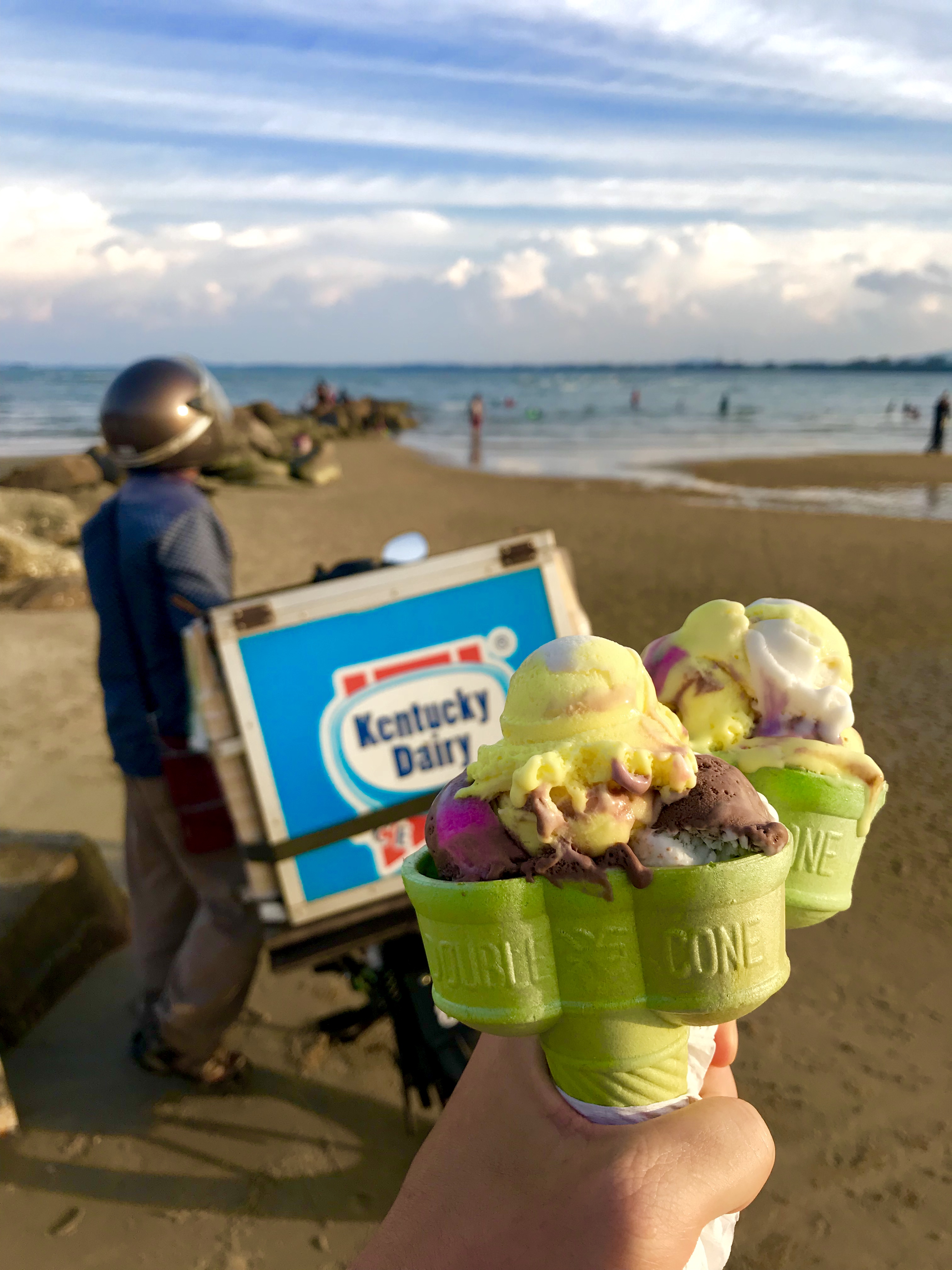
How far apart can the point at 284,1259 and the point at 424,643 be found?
2184mm

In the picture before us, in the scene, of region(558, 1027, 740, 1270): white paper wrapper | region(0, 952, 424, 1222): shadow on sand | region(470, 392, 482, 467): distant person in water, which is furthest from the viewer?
region(470, 392, 482, 467): distant person in water

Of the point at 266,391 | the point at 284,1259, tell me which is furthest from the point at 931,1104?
the point at 266,391

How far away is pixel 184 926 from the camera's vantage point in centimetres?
397

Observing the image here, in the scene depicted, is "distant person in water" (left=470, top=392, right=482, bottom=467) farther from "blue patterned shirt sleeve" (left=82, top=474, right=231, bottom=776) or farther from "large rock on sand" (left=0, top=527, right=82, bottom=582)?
"blue patterned shirt sleeve" (left=82, top=474, right=231, bottom=776)

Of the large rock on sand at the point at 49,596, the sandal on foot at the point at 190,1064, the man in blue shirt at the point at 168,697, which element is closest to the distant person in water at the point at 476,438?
the large rock on sand at the point at 49,596

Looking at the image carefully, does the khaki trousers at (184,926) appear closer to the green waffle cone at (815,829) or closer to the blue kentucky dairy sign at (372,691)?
the blue kentucky dairy sign at (372,691)

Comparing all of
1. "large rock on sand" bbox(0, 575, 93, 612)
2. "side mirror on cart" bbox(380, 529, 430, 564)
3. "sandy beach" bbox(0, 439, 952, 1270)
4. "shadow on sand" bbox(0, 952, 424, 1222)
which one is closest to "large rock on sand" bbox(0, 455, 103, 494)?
"large rock on sand" bbox(0, 575, 93, 612)

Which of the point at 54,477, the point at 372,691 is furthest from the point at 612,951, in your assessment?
the point at 54,477

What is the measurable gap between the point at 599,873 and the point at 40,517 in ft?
48.2

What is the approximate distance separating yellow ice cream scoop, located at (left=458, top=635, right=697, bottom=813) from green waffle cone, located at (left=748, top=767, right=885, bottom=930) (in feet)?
0.85

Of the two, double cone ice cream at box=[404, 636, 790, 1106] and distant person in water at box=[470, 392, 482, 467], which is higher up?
double cone ice cream at box=[404, 636, 790, 1106]

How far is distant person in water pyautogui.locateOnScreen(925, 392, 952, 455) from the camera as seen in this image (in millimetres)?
31078

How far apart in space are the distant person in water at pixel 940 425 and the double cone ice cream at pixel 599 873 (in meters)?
34.5

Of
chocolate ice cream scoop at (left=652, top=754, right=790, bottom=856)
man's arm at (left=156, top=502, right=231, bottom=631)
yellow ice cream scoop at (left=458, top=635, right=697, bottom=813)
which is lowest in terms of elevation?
man's arm at (left=156, top=502, right=231, bottom=631)
